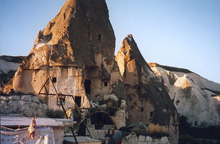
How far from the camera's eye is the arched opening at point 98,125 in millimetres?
19239

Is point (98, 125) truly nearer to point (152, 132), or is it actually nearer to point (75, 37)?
point (152, 132)

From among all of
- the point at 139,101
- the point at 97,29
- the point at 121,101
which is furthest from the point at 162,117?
the point at 97,29

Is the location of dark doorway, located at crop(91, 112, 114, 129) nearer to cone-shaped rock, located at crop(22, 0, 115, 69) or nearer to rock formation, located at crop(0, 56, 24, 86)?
cone-shaped rock, located at crop(22, 0, 115, 69)

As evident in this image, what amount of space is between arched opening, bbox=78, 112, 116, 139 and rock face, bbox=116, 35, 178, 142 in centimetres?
414

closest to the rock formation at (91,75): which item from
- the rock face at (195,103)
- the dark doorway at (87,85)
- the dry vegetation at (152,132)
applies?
the dark doorway at (87,85)

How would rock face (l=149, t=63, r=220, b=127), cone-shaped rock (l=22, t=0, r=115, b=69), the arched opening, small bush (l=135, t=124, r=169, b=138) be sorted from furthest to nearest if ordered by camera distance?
1. rock face (l=149, t=63, r=220, b=127)
2. cone-shaped rock (l=22, t=0, r=115, b=69)
3. small bush (l=135, t=124, r=169, b=138)
4. the arched opening

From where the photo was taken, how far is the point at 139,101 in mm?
25359

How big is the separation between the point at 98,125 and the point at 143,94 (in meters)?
6.76

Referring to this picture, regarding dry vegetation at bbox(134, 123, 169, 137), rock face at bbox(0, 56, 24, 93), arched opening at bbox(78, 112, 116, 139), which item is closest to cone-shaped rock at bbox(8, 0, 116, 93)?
arched opening at bbox(78, 112, 116, 139)

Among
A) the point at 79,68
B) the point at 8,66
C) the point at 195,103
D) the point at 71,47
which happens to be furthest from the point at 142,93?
the point at 8,66

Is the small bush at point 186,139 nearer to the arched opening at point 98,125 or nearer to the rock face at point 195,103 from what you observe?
the rock face at point 195,103

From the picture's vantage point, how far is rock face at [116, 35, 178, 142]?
2508 centimetres

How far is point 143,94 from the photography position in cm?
2564

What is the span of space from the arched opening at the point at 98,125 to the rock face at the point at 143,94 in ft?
13.6
